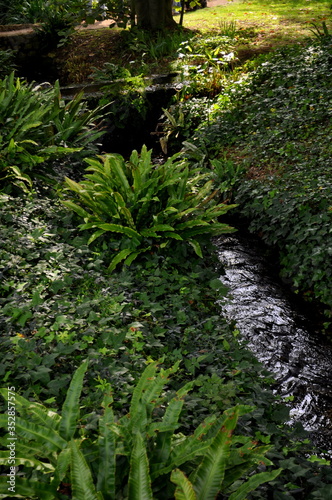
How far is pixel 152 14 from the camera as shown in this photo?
11.1 metres

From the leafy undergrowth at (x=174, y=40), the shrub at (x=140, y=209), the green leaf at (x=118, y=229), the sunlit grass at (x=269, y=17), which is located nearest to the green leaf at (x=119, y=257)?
the shrub at (x=140, y=209)

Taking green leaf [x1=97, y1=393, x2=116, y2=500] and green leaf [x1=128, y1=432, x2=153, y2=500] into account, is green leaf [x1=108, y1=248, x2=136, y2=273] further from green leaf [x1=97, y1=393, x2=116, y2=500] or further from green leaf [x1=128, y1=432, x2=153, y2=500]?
green leaf [x1=128, y1=432, x2=153, y2=500]

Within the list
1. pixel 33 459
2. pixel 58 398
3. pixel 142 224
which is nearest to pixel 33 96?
pixel 142 224

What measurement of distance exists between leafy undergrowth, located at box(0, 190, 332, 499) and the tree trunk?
8406 millimetres

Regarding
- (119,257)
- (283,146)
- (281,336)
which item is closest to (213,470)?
(119,257)

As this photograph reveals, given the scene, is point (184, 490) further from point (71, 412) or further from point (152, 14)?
point (152, 14)

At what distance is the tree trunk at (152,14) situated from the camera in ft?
36.2

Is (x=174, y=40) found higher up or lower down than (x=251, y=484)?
higher up

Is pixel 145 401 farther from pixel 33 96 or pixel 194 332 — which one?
pixel 33 96

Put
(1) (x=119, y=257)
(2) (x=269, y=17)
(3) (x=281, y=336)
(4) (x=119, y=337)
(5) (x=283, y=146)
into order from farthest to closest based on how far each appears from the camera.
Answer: (2) (x=269, y=17) → (5) (x=283, y=146) → (3) (x=281, y=336) → (1) (x=119, y=257) → (4) (x=119, y=337)

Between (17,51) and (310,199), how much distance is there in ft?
29.9

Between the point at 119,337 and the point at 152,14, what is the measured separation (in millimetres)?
10311

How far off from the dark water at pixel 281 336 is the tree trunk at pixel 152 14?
25.5ft

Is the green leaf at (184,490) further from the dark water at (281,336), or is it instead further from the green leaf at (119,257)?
the green leaf at (119,257)
